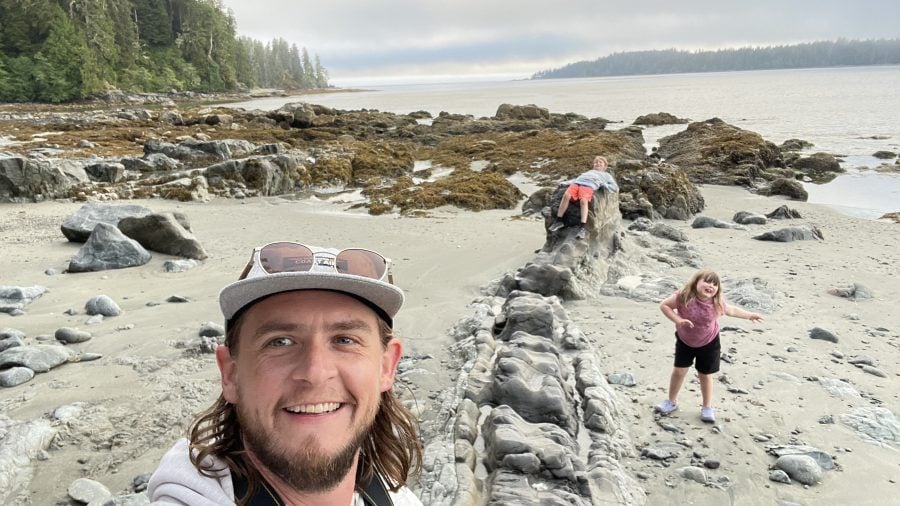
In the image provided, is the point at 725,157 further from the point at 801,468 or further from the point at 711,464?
the point at 711,464

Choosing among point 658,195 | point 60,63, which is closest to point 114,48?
point 60,63

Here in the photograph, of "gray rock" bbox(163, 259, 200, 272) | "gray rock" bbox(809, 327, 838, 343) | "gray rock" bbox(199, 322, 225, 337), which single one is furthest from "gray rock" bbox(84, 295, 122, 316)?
"gray rock" bbox(809, 327, 838, 343)

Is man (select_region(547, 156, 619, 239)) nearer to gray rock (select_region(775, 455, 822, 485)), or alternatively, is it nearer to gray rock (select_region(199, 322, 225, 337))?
gray rock (select_region(775, 455, 822, 485))

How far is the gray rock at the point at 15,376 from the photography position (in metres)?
5.92

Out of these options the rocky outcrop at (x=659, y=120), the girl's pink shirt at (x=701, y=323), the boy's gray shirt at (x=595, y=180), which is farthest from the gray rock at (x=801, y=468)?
the rocky outcrop at (x=659, y=120)

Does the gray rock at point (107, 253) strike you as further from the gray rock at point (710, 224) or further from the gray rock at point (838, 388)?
the gray rock at point (710, 224)

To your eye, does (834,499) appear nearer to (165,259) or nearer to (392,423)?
(392,423)

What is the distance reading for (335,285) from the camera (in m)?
1.82

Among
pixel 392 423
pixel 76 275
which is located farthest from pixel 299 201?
pixel 392 423

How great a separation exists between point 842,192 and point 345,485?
29.4 metres

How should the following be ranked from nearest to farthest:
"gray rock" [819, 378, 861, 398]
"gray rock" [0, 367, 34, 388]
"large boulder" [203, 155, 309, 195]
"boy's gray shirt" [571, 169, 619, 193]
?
"gray rock" [0, 367, 34, 388], "gray rock" [819, 378, 861, 398], "boy's gray shirt" [571, 169, 619, 193], "large boulder" [203, 155, 309, 195]

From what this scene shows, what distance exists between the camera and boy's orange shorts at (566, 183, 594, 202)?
11.0 metres

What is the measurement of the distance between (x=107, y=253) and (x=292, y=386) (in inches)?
413

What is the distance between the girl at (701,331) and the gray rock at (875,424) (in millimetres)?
1383
